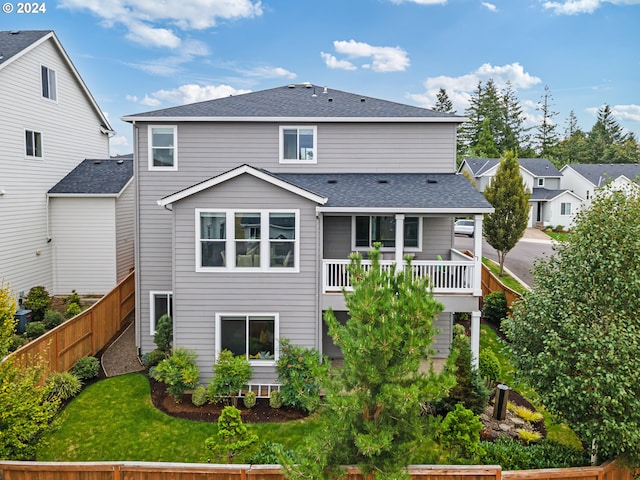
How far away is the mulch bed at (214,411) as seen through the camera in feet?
35.2

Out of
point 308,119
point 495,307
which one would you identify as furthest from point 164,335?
point 495,307

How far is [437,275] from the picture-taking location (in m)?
12.7

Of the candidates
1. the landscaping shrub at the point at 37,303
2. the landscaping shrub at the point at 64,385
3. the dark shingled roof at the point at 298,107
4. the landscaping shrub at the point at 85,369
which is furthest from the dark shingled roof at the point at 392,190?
the landscaping shrub at the point at 37,303

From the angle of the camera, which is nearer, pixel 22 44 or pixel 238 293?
pixel 238 293

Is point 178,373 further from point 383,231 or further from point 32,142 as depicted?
point 32,142

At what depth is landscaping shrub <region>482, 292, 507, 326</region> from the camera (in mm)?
17625

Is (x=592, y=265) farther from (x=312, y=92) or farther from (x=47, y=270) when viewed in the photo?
(x=47, y=270)

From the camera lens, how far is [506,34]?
3178cm

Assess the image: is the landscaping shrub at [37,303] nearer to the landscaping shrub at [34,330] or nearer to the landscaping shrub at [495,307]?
the landscaping shrub at [34,330]

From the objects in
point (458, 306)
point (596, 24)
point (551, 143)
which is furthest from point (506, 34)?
point (551, 143)

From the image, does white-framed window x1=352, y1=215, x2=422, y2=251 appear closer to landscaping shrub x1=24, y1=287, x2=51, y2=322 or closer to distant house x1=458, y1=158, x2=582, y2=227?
landscaping shrub x1=24, y1=287, x2=51, y2=322

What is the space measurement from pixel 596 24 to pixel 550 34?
3854mm

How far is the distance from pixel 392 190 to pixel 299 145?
382cm

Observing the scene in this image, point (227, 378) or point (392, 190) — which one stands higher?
point (392, 190)
